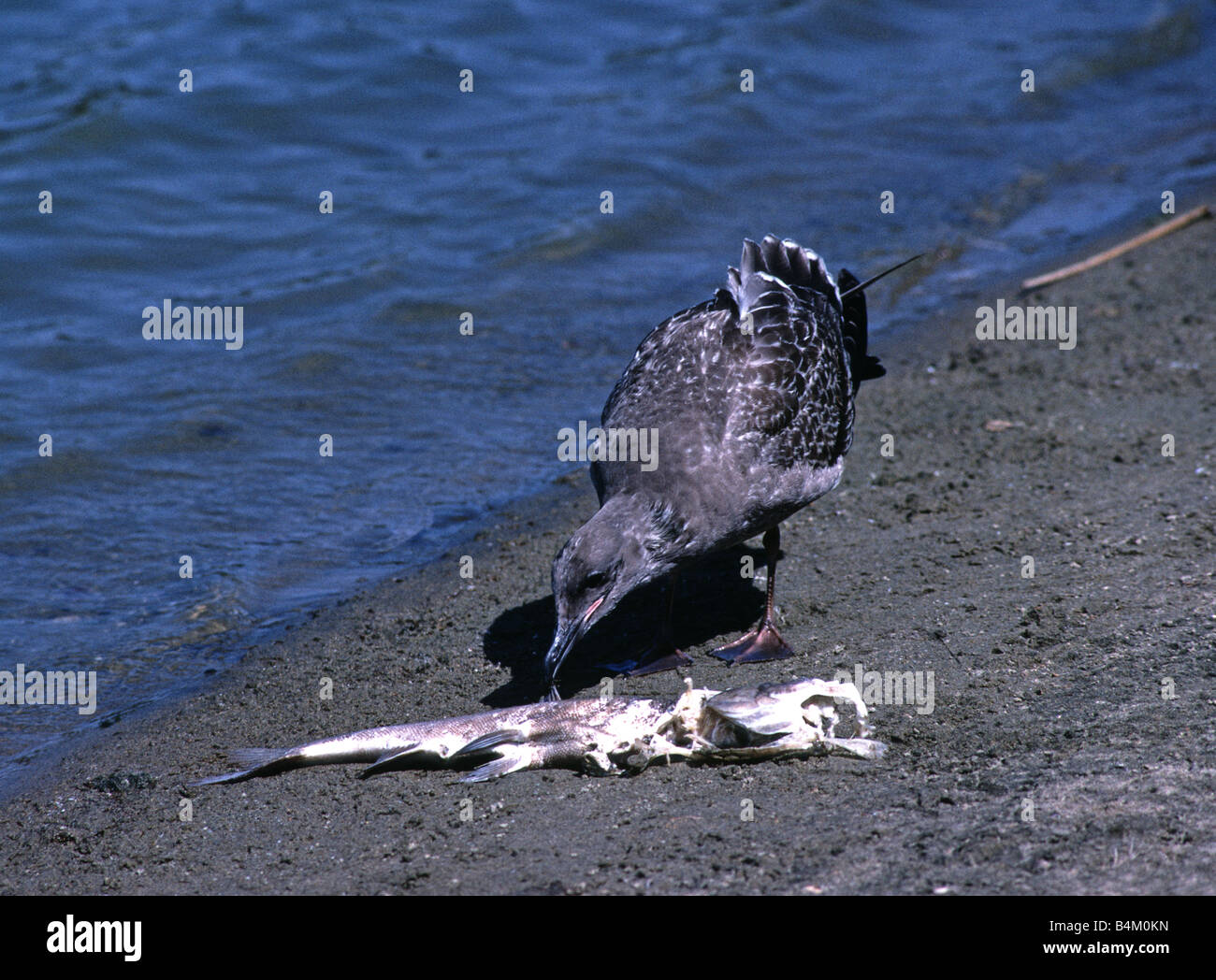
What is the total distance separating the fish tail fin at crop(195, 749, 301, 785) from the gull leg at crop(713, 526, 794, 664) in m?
1.99

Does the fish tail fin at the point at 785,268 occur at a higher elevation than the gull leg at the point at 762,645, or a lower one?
higher

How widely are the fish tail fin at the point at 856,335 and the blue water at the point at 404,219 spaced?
7.99 feet

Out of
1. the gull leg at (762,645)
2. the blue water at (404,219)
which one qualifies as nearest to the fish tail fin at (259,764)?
Result: the blue water at (404,219)

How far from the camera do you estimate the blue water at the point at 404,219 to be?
785cm

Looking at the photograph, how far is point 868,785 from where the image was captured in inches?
181

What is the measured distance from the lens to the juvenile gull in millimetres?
5359

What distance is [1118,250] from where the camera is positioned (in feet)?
37.0

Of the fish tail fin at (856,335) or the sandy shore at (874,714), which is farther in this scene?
the fish tail fin at (856,335)

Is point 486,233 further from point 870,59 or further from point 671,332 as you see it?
point 870,59

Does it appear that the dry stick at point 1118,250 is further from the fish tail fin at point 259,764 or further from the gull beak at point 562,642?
the fish tail fin at point 259,764

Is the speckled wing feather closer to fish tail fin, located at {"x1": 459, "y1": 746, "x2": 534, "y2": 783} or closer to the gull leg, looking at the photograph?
the gull leg

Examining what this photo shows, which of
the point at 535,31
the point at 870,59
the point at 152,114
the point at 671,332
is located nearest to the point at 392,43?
the point at 535,31

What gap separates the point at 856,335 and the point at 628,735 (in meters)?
3.11

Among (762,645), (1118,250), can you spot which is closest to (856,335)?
(762,645)
